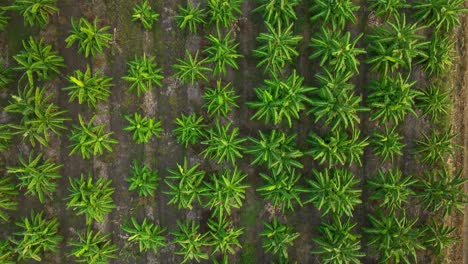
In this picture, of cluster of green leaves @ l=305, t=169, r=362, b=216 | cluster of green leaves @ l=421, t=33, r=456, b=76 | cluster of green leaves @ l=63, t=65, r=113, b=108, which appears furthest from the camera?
cluster of green leaves @ l=421, t=33, r=456, b=76

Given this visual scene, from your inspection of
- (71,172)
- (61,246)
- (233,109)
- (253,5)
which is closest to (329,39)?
(253,5)

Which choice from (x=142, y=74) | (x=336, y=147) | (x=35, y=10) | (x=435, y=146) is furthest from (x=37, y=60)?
(x=435, y=146)

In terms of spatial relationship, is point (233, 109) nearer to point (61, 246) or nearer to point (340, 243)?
point (340, 243)

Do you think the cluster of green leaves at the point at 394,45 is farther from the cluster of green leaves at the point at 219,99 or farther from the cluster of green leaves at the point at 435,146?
the cluster of green leaves at the point at 219,99

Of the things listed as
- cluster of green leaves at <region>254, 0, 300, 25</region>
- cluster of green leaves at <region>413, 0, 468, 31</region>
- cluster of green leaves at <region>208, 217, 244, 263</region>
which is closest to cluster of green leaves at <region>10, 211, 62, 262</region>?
cluster of green leaves at <region>208, 217, 244, 263</region>

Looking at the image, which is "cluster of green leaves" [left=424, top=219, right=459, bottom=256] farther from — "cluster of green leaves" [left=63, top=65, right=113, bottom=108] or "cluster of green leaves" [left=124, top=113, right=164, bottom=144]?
"cluster of green leaves" [left=63, top=65, right=113, bottom=108]

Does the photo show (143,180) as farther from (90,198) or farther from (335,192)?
(335,192)
